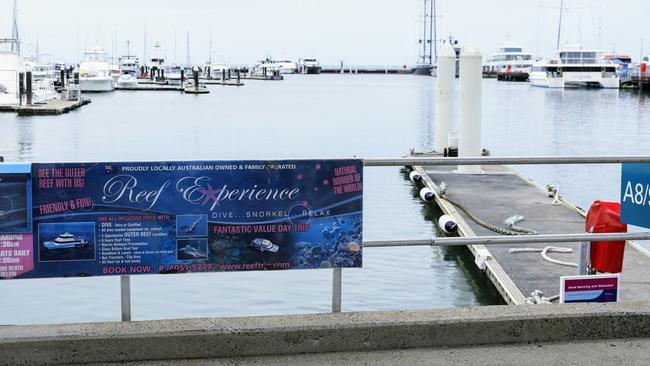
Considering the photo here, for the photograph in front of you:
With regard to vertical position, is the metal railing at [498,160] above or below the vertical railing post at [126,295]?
above

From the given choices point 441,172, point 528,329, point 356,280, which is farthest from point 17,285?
point 441,172

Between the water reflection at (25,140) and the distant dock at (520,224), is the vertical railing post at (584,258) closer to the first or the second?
the distant dock at (520,224)

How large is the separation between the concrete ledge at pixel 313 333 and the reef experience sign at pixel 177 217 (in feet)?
1.37

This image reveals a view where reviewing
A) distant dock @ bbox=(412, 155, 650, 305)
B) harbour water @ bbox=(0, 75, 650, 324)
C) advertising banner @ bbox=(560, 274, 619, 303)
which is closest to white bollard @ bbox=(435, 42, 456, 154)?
distant dock @ bbox=(412, 155, 650, 305)

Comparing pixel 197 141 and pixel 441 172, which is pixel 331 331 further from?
pixel 197 141

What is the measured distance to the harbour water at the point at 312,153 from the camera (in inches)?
594

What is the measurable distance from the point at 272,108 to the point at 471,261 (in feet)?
265

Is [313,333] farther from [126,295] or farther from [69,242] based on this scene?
[69,242]

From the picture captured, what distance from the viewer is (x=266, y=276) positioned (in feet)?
54.9

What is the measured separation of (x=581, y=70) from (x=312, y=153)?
119m

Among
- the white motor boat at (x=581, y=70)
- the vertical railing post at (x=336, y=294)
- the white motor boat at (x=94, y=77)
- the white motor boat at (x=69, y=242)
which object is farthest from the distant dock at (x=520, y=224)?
the white motor boat at (x=581, y=70)

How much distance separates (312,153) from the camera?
46562mm

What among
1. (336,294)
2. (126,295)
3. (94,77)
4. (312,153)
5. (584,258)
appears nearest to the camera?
(126,295)

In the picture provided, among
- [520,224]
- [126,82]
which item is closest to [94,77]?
[126,82]
